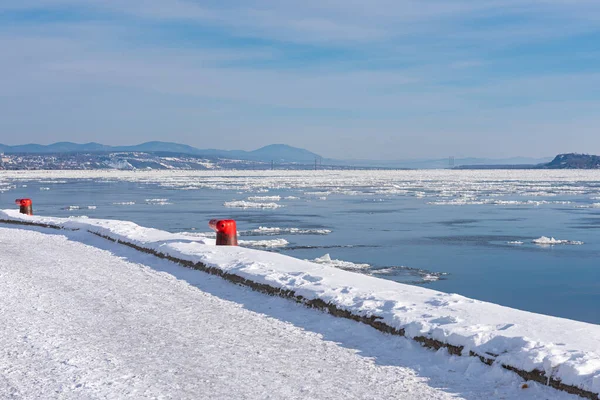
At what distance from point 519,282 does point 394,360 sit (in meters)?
7.63

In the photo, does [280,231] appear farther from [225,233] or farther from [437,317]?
[437,317]

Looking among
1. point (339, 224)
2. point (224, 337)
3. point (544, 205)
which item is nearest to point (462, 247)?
point (339, 224)

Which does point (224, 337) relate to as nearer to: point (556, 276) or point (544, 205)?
point (556, 276)

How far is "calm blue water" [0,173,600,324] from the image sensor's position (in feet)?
43.1

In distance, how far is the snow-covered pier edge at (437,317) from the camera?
6043 mm

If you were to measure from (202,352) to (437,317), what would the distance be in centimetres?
253

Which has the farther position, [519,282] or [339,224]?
[339,224]

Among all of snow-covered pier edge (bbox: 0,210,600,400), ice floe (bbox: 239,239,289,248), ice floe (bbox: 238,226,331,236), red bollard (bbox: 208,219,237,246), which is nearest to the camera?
snow-covered pier edge (bbox: 0,210,600,400)

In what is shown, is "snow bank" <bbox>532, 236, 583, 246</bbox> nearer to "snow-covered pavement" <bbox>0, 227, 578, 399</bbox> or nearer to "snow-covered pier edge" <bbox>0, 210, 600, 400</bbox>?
"snow-covered pier edge" <bbox>0, 210, 600, 400</bbox>

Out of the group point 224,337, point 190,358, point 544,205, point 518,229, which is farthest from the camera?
point 544,205

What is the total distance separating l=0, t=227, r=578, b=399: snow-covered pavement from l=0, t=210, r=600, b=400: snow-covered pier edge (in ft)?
0.44

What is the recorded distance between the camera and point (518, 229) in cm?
2417

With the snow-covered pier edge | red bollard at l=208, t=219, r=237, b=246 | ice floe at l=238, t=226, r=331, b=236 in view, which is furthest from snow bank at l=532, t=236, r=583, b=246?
the snow-covered pier edge

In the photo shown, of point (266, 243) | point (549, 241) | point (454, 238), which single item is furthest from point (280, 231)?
point (549, 241)
